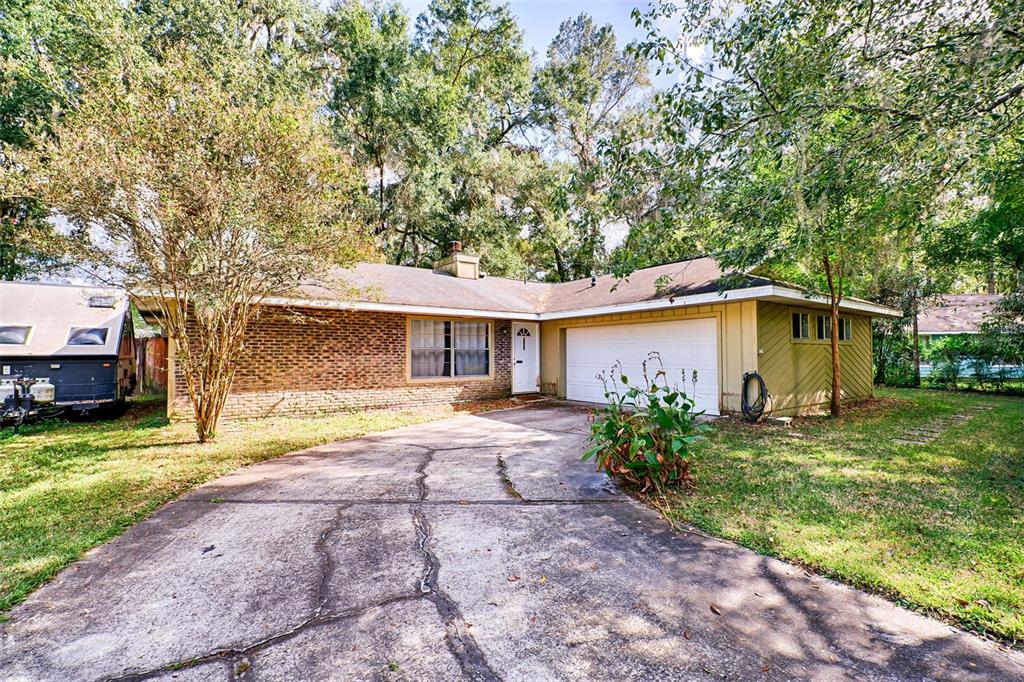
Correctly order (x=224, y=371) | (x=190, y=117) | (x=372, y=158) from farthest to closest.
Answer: (x=372, y=158) < (x=224, y=371) < (x=190, y=117)

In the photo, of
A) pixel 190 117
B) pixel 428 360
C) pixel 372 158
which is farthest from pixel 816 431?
pixel 372 158

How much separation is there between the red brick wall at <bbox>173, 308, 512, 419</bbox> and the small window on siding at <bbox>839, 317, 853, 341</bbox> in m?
9.25

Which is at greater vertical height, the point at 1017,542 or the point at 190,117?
the point at 190,117

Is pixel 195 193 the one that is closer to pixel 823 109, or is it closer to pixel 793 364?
pixel 823 109

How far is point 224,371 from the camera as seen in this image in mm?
7094

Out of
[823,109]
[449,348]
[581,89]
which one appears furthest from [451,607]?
[581,89]

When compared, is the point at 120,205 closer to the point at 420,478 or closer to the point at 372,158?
the point at 420,478

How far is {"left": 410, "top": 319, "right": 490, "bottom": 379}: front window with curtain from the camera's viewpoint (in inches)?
426

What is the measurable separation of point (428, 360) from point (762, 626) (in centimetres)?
915

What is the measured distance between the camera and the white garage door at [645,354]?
914cm

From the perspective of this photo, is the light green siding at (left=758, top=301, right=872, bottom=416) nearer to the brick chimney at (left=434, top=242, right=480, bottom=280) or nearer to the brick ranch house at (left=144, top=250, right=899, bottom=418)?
the brick ranch house at (left=144, top=250, right=899, bottom=418)

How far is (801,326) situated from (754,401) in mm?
2427

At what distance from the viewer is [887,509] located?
4.08m

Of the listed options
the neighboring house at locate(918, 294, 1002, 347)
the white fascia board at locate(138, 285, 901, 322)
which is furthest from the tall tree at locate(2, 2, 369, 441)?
the neighboring house at locate(918, 294, 1002, 347)
